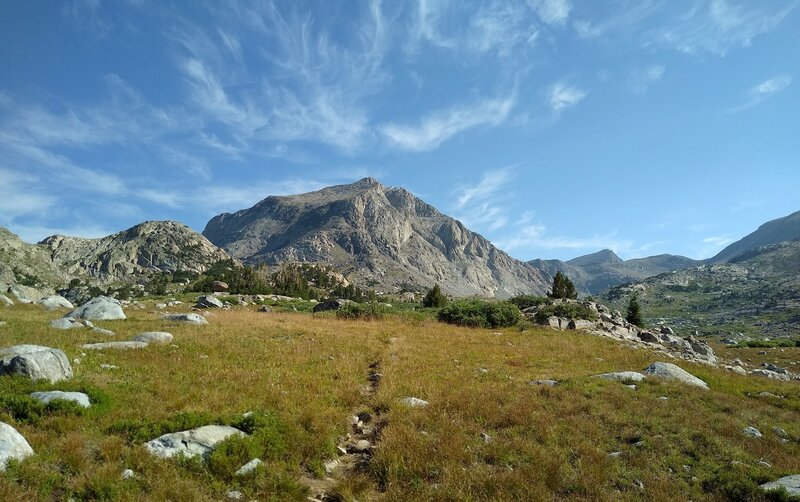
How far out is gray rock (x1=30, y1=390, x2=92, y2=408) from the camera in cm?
923

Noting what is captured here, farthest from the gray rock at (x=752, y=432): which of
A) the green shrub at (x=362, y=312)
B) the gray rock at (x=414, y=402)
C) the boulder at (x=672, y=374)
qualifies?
the green shrub at (x=362, y=312)

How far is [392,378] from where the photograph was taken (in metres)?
14.8

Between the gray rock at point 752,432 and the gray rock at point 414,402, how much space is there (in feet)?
27.8

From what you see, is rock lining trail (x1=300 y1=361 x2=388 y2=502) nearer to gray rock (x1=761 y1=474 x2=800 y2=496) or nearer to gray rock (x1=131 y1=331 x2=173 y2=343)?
gray rock (x1=761 y1=474 x2=800 y2=496)

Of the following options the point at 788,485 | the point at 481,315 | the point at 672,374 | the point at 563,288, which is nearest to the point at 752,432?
the point at 788,485

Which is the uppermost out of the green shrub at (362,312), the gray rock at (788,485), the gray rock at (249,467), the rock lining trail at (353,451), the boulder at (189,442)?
the green shrub at (362,312)

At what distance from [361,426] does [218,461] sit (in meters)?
4.00

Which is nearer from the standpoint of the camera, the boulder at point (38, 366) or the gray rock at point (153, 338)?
the boulder at point (38, 366)

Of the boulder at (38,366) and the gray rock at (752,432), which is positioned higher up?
the boulder at (38,366)

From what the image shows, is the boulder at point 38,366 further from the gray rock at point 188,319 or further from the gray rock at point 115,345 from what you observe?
the gray rock at point 188,319

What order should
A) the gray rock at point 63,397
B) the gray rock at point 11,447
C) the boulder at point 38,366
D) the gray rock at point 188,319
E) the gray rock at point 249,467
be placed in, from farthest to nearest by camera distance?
1. the gray rock at point 188,319
2. the boulder at point 38,366
3. the gray rock at point 63,397
4. the gray rock at point 249,467
5. the gray rock at point 11,447

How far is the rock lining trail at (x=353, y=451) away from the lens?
771 centimetres

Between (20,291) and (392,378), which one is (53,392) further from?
(20,291)

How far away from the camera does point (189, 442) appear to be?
823cm
